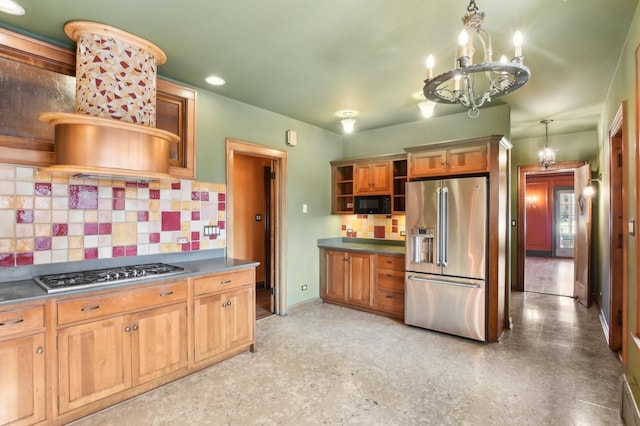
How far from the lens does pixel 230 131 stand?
143 inches

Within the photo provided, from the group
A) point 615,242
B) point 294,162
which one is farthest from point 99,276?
point 615,242

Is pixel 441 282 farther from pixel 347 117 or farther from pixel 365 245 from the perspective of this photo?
pixel 347 117

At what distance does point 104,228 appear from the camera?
8.64 ft

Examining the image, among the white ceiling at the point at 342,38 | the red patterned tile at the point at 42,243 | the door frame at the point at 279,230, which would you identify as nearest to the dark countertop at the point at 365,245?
the door frame at the point at 279,230

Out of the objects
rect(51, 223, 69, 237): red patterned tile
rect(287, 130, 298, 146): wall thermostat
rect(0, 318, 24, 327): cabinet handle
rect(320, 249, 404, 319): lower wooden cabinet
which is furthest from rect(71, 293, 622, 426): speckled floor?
rect(287, 130, 298, 146): wall thermostat

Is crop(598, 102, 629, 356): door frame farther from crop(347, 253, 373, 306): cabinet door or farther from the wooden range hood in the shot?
the wooden range hood

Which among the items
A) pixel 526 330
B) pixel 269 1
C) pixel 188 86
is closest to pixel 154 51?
pixel 188 86

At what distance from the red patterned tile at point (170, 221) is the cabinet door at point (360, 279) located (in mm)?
2348

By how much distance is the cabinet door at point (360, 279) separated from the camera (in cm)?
434

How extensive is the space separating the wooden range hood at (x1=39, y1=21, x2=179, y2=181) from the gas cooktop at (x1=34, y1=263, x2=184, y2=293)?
73 cm

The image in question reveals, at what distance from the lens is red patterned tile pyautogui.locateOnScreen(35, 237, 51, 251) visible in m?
2.32

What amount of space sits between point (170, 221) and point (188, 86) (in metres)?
1.37

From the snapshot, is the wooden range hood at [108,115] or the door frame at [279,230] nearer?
the wooden range hood at [108,115]

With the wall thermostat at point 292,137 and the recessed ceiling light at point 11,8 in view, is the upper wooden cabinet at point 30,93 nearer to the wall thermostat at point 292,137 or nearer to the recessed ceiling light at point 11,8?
the recessed ceiling light at point 11,8
